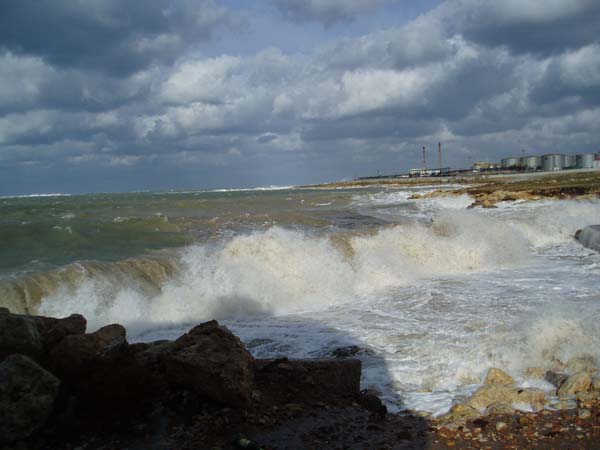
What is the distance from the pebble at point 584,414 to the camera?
5108 millimetres

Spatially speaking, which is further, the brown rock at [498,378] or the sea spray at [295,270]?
the sea spray at [295,270]

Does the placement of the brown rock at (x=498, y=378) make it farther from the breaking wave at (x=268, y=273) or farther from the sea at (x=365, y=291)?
the breaking wave at (x=268, y=273)

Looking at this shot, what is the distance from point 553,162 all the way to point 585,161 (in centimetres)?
714

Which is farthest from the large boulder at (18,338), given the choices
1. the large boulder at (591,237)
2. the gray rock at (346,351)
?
the large boulder at (591,237)

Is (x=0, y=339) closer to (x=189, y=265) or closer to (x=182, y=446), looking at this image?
(x=182, y=446)

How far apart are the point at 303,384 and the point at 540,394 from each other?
2630mm

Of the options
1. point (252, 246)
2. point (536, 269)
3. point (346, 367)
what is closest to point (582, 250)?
point (536, 269)

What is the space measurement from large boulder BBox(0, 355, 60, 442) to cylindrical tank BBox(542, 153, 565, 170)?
5572 inches

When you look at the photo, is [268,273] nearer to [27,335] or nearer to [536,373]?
[536,373]

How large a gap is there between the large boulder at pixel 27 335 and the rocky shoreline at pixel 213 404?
10 millimetres

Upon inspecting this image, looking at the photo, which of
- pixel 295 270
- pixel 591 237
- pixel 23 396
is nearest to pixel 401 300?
pixel 295 270

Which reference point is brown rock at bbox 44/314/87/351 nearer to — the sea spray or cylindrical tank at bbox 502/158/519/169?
the sea spray

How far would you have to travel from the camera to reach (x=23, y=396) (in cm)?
448

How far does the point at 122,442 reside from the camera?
471cm
